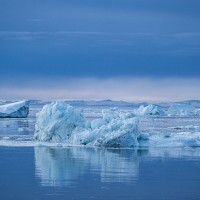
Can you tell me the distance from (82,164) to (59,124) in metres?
8.39

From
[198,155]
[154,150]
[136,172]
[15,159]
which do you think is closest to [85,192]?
[136,172]

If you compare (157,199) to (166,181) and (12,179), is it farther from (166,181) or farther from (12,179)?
(12,179)

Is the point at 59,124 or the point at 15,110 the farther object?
the point at 15,110

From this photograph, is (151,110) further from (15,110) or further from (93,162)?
(93,162)

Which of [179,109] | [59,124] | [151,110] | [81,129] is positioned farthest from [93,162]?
[179,109]

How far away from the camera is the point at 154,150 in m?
20.2

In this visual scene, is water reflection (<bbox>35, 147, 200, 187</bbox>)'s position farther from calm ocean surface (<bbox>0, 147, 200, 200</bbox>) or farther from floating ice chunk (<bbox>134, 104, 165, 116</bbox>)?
floating ice chunk (<bbox>134, 104, 165, 116</bbox>)

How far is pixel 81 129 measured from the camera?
76.6 ft

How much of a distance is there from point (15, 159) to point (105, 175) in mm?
4154

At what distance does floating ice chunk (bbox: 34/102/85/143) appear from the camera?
23.6 metres

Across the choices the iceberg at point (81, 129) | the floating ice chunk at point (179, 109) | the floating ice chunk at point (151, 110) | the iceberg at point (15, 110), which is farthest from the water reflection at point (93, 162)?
the floating ice chunk at point (179, 109)

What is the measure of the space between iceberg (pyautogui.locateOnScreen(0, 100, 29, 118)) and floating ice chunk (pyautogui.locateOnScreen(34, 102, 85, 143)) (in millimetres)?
29254

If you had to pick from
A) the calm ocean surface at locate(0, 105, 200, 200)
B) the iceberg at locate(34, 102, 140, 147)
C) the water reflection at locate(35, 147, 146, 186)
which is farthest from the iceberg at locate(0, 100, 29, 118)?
the calm ocean surface at locate(0, 105, 200, 200)

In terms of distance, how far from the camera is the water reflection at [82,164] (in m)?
12.7
